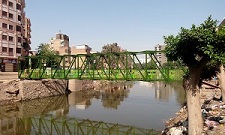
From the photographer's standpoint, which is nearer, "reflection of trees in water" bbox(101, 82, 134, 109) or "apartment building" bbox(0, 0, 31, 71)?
"reflection of trees in water" bbox(101, 82, 134, 109)

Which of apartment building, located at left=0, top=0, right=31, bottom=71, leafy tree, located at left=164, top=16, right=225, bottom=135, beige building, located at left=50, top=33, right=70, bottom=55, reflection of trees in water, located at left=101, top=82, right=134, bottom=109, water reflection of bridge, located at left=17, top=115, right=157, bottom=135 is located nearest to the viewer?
leafy tree, located at left=164, top=16, right=225, bottom=135

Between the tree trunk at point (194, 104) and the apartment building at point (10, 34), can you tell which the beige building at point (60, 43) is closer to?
the apartment building at point (10, 34)

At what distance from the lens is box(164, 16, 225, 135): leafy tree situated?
9.62 meters

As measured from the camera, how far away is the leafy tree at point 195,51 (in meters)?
9.62

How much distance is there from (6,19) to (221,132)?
129 feet

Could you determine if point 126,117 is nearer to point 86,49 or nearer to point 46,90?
point 46,90

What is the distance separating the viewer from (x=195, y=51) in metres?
10.5

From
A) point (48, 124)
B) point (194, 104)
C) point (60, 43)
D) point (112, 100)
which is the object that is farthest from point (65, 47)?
point (194, 104)

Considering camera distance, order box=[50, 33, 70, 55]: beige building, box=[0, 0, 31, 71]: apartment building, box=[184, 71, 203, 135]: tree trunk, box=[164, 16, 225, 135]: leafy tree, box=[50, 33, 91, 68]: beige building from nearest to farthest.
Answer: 1. box=[164, 16, 225, 135]: leafy tree
2. box=[184, 71, 203, 135]: tree trunk
3. box=[0, 0, 31, 71]: apartment building
4. box=[50, 33, 91, 68]: beige building
5. box=[50, 33, 70, 55]: beige building

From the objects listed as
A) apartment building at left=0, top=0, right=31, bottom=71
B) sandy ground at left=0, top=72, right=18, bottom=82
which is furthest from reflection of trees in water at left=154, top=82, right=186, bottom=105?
apartment building at left=0, top=0, right=31, bottom=71

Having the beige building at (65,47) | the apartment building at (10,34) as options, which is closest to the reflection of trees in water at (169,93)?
the apartment building at (10,34)

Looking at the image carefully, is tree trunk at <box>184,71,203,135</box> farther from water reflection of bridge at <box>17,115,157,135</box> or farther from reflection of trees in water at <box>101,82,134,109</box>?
reflection of trees in water at <box>101,82,134,109</box>

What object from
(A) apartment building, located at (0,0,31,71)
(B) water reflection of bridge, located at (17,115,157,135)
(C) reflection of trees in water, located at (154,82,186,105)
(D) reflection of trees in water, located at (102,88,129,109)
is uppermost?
(A) apartment building, located at (0,0,31,71)

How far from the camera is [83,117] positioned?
944 inches
